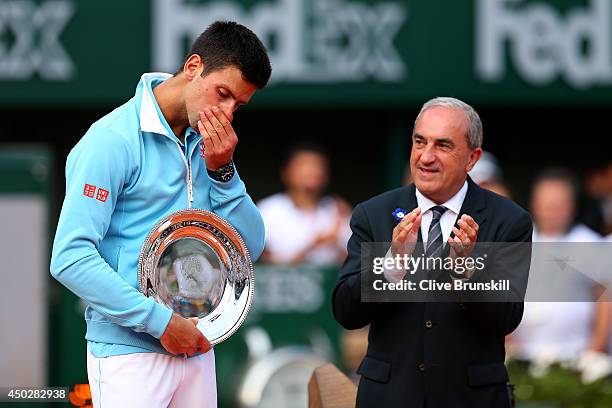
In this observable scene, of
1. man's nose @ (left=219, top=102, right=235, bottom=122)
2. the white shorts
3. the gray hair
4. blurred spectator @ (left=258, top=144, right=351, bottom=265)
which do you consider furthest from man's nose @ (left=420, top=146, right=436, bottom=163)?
blurred spectator @ (left=258, top=144, right=351, bottom=265)

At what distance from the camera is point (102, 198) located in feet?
11.9

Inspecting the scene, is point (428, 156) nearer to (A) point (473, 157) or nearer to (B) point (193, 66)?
(A) point (473, 157)

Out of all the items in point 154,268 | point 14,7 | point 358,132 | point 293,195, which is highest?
point 14,7

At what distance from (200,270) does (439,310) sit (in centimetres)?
75

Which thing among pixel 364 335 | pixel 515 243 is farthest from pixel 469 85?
pixel 515 243

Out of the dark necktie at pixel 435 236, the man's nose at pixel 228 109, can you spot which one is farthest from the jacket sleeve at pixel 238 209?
the dark necktie at pixel 435 236

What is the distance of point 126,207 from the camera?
3.75 meters

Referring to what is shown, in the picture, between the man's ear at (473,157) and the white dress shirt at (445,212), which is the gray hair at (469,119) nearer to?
the man's ear at (473,157)

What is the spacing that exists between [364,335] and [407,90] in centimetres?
229

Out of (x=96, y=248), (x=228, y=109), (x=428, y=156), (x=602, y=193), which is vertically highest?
(x=602, y=193)

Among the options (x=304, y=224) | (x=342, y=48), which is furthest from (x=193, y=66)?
(x=342, y=48)

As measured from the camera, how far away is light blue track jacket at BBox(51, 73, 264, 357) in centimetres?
360

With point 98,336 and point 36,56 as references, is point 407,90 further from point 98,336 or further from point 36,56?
point 98,336

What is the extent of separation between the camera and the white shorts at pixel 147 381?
3.70 metres
